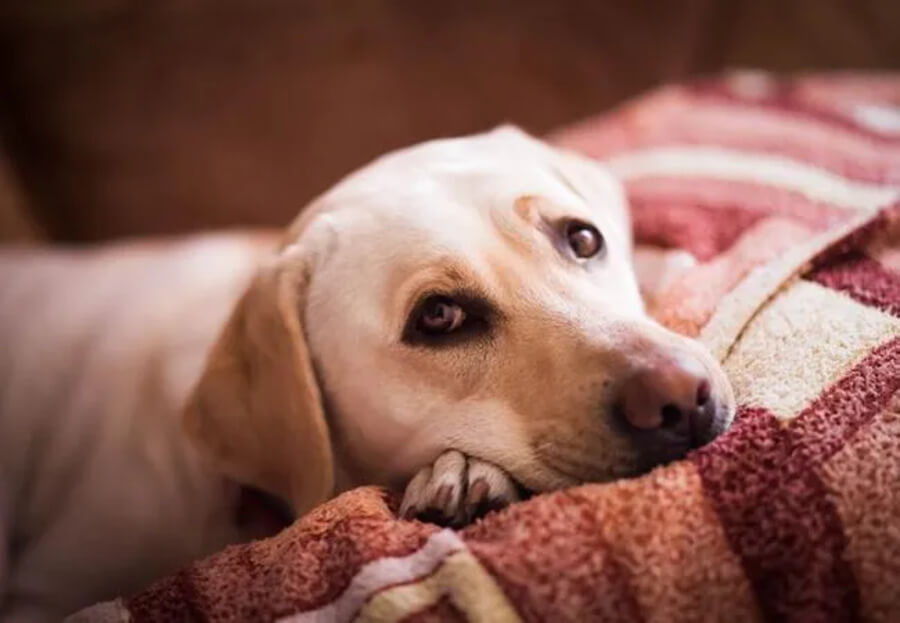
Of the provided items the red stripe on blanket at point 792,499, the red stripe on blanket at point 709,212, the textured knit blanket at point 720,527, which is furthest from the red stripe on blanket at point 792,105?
the red stripe on blanket at point 792,499

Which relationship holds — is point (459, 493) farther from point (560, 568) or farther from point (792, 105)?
point (792, 105)

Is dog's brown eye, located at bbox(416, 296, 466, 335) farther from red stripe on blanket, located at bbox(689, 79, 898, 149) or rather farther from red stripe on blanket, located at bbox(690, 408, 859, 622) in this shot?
red stripe on blanket, located at bbox(689, 79, 898, 149)

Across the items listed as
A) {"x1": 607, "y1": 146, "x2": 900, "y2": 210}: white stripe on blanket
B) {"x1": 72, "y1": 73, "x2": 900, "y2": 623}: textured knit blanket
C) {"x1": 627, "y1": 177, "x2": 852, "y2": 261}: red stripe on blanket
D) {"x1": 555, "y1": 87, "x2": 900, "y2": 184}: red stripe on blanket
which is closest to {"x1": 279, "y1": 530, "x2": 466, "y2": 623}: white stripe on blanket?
{"x1": 72, "y1": 73, "x2": 900, "y2": 623}: textured knit blanket

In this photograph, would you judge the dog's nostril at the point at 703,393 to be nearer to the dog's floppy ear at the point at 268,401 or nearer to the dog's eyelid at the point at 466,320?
the dog's eyelid at the point at 466,320

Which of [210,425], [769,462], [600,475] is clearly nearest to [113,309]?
[210,425]

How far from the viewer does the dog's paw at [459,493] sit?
46.8 inches

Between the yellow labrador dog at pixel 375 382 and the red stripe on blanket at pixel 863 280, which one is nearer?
the yellow labrador dog at pixel 375 382

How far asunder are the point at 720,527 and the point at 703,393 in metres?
0.19

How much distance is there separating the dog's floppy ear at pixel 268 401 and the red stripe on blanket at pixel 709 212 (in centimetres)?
71

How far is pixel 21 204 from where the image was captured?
2.97 metres

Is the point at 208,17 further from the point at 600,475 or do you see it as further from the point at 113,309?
the point at 600,475

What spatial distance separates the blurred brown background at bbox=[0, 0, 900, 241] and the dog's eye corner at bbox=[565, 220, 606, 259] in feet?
4.88

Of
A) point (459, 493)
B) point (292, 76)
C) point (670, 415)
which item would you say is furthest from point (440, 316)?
point (292, 76)

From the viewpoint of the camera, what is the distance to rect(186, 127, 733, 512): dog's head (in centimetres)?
120
